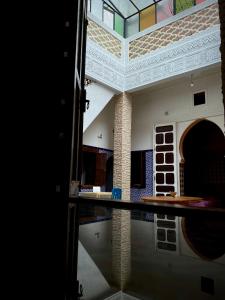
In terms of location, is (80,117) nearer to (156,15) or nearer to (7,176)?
(7,176)

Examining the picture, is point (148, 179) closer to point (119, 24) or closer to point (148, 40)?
point (148, 40)

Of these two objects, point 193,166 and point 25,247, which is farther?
point 193,166

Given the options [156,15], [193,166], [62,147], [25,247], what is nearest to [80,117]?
[62,147]

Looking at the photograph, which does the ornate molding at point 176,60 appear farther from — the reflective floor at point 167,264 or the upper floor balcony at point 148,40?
the reflective floor at point 167,264

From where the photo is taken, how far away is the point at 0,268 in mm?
502

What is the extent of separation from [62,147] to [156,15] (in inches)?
244

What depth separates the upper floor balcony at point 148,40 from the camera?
552cm

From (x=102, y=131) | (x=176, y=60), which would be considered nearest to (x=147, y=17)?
(x=176, y=60)

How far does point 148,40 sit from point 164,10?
2.79ft

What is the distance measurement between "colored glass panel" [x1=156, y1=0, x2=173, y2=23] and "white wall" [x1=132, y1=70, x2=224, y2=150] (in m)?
1.64

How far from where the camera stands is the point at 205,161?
26.7 ft

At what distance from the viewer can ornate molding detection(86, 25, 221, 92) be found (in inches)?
212

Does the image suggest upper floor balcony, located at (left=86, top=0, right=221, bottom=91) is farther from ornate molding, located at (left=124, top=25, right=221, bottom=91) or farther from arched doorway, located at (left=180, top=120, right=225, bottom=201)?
arched doorway, located at (left=180, top=120, right=225, bottom=201)

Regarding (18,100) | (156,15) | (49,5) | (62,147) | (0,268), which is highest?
(156,15)
